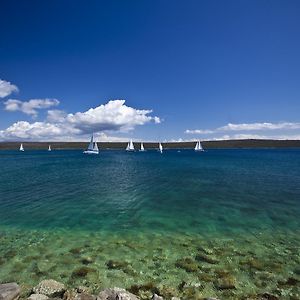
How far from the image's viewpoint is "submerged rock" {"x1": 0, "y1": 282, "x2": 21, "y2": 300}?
1156 cm

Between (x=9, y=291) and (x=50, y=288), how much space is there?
1616 millimetres

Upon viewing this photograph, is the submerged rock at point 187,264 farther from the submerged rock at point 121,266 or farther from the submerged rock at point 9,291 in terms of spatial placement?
the submerged rock at point 9,291

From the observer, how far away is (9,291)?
39.0 feet

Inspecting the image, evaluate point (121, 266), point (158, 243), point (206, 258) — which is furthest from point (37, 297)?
point (206, 258)

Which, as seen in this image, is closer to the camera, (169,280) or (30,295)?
(30,295)

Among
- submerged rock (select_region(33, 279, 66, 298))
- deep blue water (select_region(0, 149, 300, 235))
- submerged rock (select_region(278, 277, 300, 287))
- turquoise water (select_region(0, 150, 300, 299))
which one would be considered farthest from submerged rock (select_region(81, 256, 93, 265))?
submerged rock (select_region(278, 277, 300, 287))

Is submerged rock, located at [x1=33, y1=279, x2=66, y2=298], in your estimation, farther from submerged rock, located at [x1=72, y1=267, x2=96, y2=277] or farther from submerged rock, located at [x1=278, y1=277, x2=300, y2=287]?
submerged rock, located at [x1=278, y1=277, x2=300, y2=287]

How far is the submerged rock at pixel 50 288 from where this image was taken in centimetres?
1226

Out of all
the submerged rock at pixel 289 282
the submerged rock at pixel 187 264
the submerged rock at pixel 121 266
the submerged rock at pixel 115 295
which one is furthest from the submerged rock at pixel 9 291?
the submerged rock at pixel 289 282

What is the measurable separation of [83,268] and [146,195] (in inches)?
888

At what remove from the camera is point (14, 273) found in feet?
48.1

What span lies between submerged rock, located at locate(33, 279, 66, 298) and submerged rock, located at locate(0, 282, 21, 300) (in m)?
0.71

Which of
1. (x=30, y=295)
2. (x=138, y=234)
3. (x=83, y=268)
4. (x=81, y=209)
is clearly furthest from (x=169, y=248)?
(x=81, y=209)

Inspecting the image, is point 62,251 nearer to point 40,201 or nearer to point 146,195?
point 40,201
